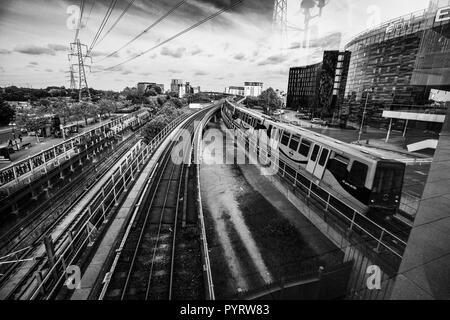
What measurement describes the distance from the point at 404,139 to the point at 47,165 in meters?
38.4

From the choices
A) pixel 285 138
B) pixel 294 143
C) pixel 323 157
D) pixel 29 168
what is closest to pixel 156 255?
pixel 323 157

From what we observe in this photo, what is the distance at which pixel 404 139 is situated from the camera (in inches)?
1092

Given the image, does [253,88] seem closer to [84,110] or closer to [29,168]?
[84,110]

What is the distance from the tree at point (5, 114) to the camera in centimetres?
4203

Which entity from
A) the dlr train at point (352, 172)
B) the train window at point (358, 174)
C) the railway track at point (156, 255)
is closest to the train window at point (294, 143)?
the dlr train at point (352, 172)

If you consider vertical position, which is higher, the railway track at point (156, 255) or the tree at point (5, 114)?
the tree at point (5, 114)

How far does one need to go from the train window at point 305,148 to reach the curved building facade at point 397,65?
1222 centimetres

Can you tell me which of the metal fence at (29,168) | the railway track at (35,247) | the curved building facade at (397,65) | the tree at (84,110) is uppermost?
the curved building facade at (397,65)

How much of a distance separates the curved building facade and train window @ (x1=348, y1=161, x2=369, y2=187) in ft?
44.5

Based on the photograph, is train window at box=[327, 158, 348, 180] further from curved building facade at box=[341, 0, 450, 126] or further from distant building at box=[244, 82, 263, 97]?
distant building at box=[244, 82, 263, 97]

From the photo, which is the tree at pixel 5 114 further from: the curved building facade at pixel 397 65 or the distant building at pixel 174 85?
the distant building at pixel 174 85

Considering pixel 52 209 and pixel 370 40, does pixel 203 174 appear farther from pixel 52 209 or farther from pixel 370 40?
pixel 370 40

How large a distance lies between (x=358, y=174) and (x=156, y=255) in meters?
8.65
